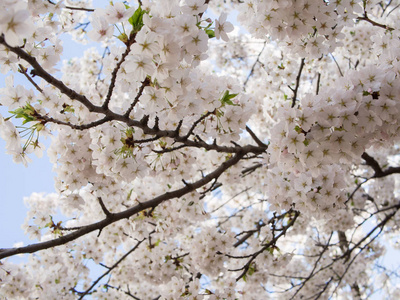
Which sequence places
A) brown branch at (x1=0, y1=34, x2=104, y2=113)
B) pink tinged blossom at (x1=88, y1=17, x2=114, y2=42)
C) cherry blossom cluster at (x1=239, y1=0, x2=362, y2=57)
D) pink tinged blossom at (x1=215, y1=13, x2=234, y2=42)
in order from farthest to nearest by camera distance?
1. cherry blossom cluster at (x1=239, y1=0, x2=362, y2=57)
2. pink tinged blossom at (x1=215, y1=13, x2=234, y2=42)
3. pink tinged blossom at (x1=88, y1=17, x2=114, y2=42)
4. brown branch at (x1=0, y1=34, x2=104, y2=113)

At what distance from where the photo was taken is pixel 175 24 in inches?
62.3

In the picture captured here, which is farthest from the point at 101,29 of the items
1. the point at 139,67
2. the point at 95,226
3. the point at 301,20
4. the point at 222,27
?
the point at 95,226

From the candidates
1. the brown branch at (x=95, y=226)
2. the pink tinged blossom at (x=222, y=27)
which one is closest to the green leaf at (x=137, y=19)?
the pink tinged blossom at (x=222, y=27)

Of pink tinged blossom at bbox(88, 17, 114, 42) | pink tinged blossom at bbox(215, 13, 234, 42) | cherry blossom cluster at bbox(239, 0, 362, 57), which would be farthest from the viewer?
cherry blossom cluster at bbox(239, 0, 362, 57)

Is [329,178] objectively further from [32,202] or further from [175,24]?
[32,202]

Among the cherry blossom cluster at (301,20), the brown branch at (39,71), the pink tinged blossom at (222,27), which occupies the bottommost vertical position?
the brown branch at (39,71)

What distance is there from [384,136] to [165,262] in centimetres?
274

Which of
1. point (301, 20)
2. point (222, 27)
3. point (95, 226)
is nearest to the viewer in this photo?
point (222, 27)

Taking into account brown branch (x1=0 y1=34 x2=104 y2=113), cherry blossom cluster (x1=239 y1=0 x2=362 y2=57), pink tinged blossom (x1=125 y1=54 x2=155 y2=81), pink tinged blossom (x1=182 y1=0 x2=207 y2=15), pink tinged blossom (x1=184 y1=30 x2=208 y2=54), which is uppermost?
cherry blossom cluster (x1=239 y1=0 x2=362 y2=57)

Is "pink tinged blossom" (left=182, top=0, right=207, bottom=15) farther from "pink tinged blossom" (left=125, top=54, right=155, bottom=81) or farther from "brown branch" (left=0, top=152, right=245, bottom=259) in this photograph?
"brown branch" (left=0, top=152, right=245, bottom=259)

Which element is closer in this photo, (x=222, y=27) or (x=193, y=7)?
(x=193, y=7)

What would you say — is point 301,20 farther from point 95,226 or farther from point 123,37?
point 95,226

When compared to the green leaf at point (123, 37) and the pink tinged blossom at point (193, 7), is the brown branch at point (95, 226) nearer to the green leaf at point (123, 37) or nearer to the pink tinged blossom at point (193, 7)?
the green leaf at point (123, 37)

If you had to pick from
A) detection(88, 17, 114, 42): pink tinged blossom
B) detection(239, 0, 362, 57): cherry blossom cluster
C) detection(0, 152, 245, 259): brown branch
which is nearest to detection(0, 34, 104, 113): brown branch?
detection(88, 17, 114, 42): pink tinged blossom
